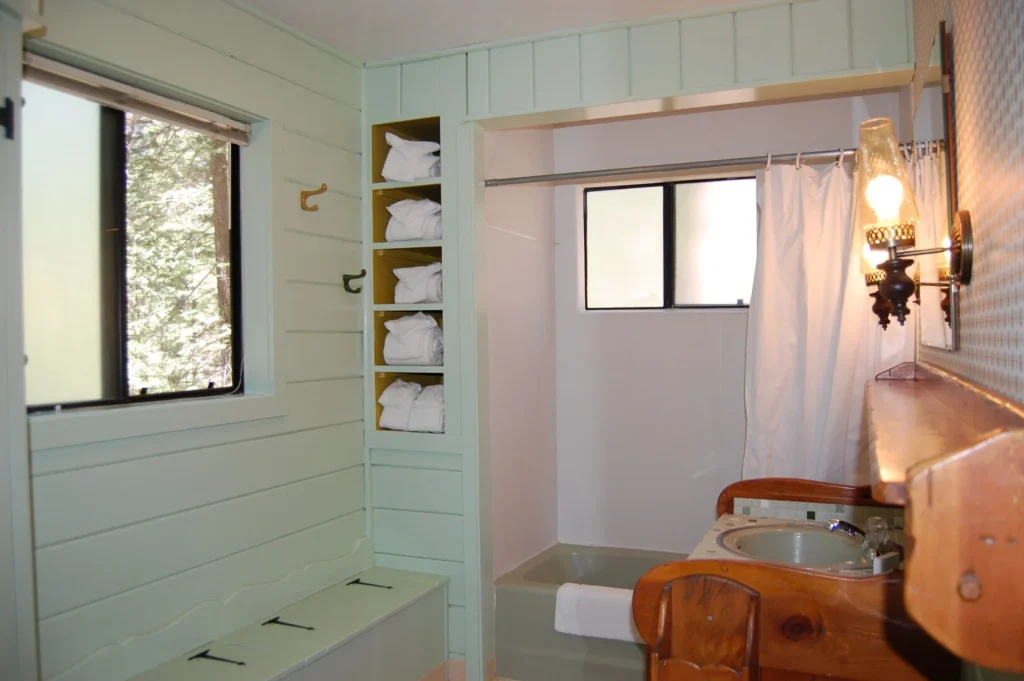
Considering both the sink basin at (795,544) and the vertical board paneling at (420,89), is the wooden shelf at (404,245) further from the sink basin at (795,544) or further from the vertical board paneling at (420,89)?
the sink basin at (795,544)

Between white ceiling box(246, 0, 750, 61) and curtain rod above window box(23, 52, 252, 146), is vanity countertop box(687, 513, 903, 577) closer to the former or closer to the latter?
white ceiling box(246, 0, 750, 61)

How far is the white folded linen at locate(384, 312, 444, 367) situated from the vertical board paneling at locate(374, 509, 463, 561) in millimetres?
579

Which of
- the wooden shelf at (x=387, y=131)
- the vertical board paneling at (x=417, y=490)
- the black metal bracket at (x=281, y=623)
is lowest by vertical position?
the black metal bracket at (x=281, y=623)

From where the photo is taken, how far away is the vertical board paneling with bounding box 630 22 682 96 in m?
2.57

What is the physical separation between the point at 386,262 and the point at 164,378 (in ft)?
3.40

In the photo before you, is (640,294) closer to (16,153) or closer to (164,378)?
(164,378)

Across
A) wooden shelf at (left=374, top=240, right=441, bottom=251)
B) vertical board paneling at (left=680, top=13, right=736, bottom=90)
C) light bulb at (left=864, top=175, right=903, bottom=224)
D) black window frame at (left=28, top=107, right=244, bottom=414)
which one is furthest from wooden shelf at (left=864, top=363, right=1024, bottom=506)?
black window frame at (left=28, top=107, right=244, bottom=414)

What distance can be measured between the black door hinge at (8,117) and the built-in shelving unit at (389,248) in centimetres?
138

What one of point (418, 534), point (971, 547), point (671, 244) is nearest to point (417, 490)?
point (418, 534)

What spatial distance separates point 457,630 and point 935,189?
222 cm

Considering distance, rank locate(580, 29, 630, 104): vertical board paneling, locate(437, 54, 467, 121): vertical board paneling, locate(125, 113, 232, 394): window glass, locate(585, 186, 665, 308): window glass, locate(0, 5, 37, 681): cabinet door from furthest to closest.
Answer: locate(585, 186, 665, 308): window glass → locate(437, 54, 467, 121): vertical board paneling → locate(580, 29, 630, 104): vertical board paneling → locate(125, 113, 232, 394): window glass → locate(0, 5, 37, 681): cabinet door

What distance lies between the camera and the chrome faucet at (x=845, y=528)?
6.84 feet

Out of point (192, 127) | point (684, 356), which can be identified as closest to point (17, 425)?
point (192, 127)

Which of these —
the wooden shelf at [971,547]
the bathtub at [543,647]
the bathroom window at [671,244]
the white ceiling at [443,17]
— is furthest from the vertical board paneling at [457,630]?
the wooden shelf at [971,547]
